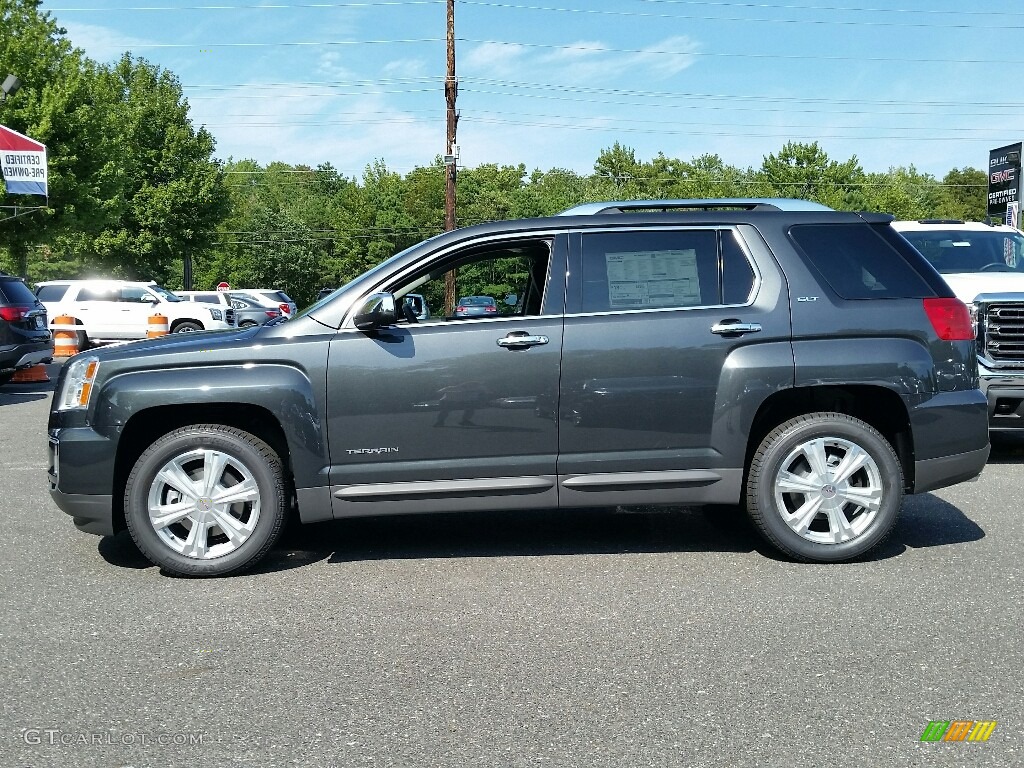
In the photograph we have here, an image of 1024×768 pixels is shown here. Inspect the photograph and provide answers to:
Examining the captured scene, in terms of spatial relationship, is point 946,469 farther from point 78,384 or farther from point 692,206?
point 78,384

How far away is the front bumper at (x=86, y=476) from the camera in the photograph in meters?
4.99

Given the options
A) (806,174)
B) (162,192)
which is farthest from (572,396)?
(806,174)

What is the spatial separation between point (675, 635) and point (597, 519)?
2243 mm

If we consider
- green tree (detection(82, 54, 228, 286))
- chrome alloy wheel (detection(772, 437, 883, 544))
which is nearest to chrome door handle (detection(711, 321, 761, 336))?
chrome alloy wheel (detection(772, 437, 883, 544))

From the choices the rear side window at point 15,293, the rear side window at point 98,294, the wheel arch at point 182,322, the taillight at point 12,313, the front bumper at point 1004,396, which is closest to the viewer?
the front bumper at point 1004,396

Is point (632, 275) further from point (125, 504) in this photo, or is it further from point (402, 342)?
point (125, 504)

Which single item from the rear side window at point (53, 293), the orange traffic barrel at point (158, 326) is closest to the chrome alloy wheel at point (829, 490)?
the orange traffic barrel at point (158, 326)

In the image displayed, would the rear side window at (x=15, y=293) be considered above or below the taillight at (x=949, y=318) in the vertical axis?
above

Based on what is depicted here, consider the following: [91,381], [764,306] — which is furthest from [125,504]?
[764,306]

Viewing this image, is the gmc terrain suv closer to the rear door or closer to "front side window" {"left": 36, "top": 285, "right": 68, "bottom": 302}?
the rear door

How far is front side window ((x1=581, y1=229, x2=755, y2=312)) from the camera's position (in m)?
5.25

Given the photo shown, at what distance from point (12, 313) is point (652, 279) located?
1204cm

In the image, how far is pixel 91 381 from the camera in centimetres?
504

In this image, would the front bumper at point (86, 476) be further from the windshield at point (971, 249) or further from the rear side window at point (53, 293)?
the rear side window at point (53, 293)
